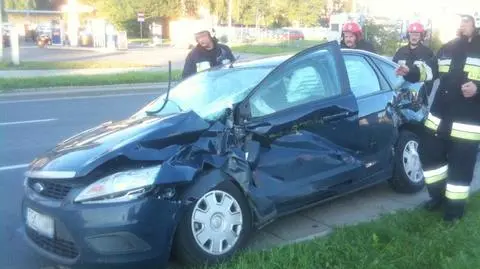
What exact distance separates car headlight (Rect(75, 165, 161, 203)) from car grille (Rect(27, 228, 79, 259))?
0.30 meters

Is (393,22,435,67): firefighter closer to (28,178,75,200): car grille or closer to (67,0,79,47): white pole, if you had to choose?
(28,178,75,200): car grille

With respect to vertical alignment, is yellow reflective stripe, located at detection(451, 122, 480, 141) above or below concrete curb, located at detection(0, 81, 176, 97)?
above

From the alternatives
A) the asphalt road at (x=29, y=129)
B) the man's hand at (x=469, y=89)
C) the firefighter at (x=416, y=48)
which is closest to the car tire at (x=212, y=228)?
the asphalt road at (x=29, y=129)

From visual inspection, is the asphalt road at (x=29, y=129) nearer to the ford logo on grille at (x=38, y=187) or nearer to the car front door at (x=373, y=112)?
the ford logo on grille at (x=38, y=187)

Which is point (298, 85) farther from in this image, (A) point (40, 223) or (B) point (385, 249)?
(A) point (40, 223)

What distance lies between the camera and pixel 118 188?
350 cm

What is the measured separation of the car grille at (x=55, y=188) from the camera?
359 centimetres

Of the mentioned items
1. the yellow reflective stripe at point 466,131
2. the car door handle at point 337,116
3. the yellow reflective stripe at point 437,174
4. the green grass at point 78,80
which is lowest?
the green grass at point 78,80

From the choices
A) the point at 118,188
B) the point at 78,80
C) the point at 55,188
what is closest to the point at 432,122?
the point at 118,188

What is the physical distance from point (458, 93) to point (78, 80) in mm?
13378

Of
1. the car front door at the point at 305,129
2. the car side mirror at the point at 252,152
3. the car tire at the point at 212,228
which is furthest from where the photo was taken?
the car front door at the point at 305,129

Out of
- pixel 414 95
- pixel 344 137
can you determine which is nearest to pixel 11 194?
pixel 344 137

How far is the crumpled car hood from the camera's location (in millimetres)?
3629

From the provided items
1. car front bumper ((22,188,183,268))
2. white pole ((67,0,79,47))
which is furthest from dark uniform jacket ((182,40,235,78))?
white pole ((67,0,79,47))
